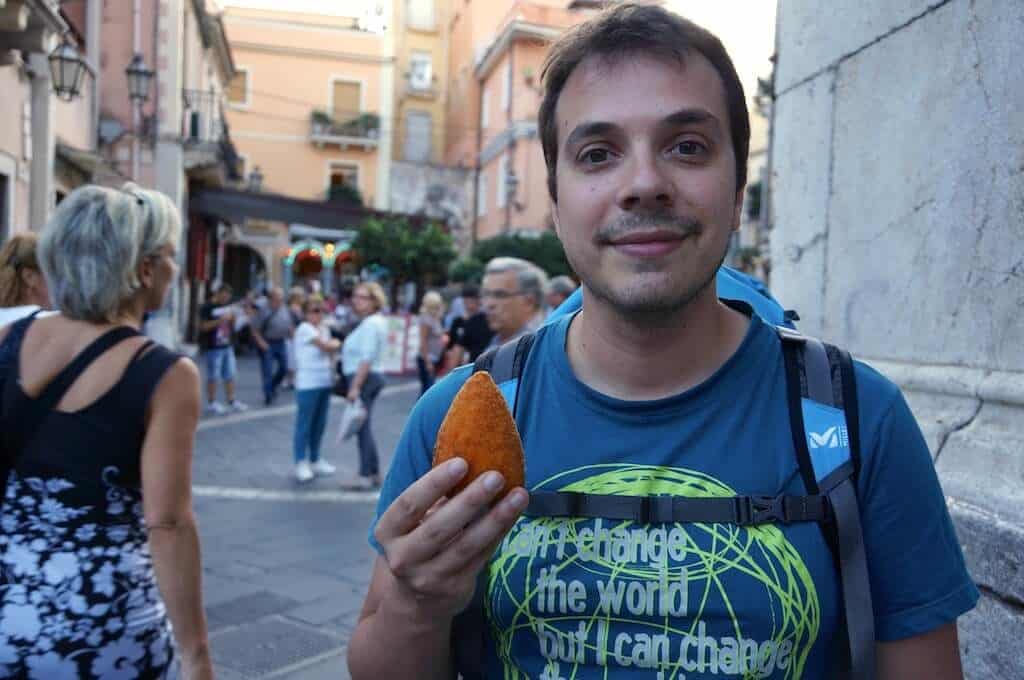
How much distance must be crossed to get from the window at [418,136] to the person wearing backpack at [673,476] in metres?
40.5

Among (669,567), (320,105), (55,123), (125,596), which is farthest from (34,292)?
(320,105)

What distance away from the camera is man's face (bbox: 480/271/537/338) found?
5512 mm

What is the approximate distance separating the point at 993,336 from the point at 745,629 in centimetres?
141

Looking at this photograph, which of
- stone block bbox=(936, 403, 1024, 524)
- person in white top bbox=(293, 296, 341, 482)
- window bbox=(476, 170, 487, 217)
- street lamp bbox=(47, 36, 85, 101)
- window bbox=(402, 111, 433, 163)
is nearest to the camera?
stone block bbox=(936, 403, 1024, 524)

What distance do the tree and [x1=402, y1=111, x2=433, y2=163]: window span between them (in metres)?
16.8

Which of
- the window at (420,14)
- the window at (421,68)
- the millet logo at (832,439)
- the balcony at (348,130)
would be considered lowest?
the millet logo at (832,439)

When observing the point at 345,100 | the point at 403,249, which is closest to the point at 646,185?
the point at 403,249

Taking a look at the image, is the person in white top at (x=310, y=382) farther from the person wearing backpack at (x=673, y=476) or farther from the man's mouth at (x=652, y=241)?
the man's mouth at (x=652, y=241)

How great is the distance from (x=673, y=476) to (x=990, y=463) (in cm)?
129

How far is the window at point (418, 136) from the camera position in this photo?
40969 mm

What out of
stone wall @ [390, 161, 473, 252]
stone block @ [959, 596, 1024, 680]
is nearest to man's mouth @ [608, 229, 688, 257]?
stone block @ [959, 596, 1024, 680]

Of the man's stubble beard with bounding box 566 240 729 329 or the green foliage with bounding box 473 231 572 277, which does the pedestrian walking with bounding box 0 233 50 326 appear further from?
the green foliage with bounding box 473 231 572 277

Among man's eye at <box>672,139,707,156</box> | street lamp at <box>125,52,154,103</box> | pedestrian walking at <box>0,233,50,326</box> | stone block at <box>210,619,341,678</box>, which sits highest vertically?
street lamp at <box>125,52,154,103</box>

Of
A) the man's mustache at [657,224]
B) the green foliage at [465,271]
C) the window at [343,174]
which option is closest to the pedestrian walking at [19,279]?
the man's mustache at [657,224]
